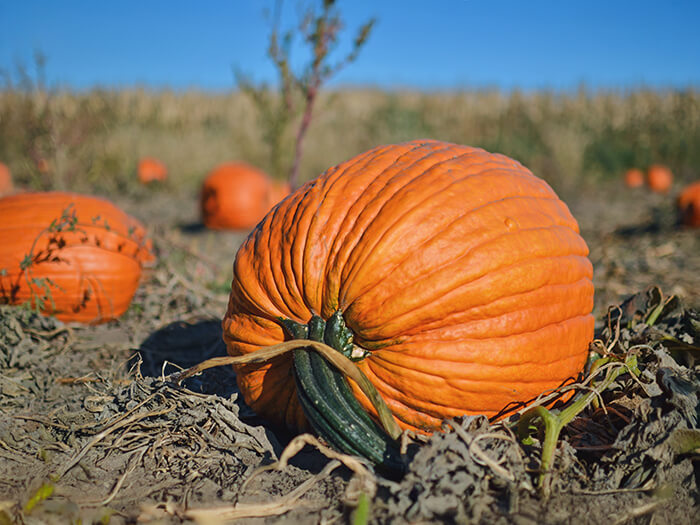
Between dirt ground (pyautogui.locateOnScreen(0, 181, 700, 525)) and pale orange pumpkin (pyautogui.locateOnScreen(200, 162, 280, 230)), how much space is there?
426cm

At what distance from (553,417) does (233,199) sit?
6.12 metres

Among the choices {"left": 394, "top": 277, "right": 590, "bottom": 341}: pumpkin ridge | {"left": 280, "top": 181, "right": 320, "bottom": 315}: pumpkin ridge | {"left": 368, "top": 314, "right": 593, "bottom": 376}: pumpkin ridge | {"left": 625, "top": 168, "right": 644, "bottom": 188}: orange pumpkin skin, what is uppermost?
{"left": 280, "top": 181, "right": 320, "bottom": 315}: pumpkin ridge

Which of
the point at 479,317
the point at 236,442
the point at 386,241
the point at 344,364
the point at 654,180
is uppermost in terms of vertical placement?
the point at 386,241

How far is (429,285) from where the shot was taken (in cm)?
→ 169

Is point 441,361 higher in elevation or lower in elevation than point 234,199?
higher

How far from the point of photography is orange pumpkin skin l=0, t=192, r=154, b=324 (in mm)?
3162

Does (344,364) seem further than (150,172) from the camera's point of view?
No

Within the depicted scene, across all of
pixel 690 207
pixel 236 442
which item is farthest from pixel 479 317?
pixel 690 207

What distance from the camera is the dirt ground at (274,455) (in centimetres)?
147

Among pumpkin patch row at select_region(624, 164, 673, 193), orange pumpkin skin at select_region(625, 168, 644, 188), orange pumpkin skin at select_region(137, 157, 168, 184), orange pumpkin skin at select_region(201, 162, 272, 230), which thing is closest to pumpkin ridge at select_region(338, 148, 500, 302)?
orange pumpkin skin at select_region(201, 162, 272, 230)

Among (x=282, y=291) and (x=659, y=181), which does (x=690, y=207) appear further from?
(x=282, y=291)

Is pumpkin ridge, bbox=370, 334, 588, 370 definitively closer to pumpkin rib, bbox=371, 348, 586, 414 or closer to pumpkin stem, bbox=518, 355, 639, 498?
pumpkin rib, bbox=371, 348, 586, 414

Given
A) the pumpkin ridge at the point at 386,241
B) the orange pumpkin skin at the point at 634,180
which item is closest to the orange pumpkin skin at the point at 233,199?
the pumpkin ridge at the point at 386,241

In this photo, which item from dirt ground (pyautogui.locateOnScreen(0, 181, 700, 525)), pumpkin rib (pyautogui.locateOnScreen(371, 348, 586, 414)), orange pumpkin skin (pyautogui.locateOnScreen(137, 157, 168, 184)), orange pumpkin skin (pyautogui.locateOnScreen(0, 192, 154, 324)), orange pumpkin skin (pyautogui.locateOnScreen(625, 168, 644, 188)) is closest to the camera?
dirt ground (pyautogui.locateOnScreen(0, 181, 700, 525))
